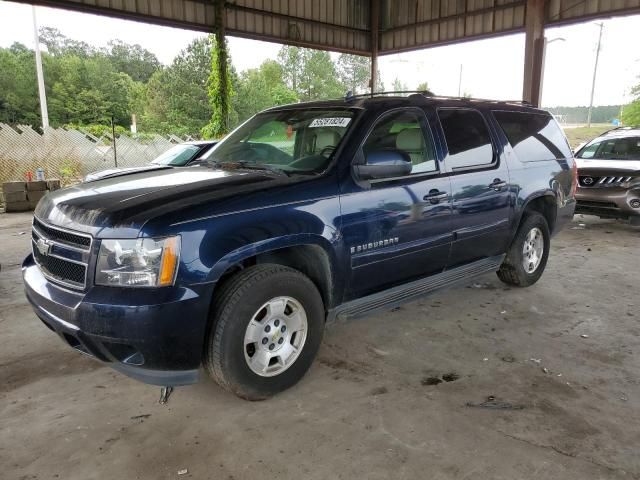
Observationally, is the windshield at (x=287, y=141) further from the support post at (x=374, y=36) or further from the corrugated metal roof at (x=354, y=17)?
the support post at (x=374, y=36)

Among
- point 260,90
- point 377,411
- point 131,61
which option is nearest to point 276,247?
point 377,411

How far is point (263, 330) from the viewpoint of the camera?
292 cm

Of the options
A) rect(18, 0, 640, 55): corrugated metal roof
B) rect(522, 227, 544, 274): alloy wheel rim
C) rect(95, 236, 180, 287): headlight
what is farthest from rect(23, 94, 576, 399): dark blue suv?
rect(18, 0, 640, 55): corrugated metal roof

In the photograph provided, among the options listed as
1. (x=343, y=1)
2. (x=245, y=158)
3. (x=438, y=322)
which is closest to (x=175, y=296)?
(x=245, y=158)

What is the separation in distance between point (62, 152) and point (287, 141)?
12879 mm

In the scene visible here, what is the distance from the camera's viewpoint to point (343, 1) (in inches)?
623

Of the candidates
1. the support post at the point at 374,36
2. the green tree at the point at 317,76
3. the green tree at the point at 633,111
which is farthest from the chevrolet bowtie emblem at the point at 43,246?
the green tree at the point at 317,76

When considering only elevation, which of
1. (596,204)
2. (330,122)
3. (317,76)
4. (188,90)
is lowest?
(596,204)

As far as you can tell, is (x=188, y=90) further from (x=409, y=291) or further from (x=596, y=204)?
(x=409, y=291)

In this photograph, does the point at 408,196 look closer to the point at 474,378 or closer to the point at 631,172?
the point at 474,378

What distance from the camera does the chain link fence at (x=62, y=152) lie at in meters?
12.7

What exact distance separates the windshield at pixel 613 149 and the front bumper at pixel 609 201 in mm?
1146

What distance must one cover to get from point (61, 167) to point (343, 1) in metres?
10.0

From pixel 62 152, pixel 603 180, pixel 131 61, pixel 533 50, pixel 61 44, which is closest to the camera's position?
pixel 603 180
